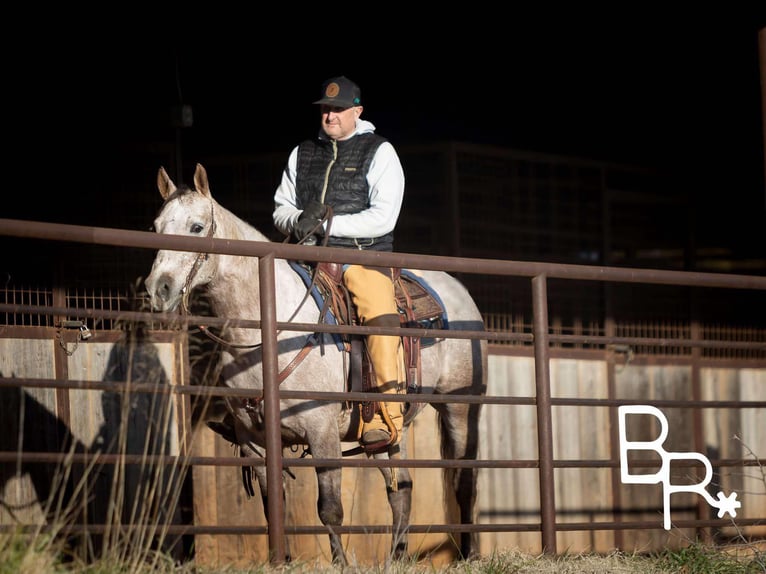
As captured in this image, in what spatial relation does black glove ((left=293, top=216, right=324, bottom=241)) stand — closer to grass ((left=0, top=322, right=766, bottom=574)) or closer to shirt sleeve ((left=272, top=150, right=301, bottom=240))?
shirt sleeve ((left=272, top=150, right=301, bottom=240))

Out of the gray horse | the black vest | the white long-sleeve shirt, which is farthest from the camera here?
the black vest

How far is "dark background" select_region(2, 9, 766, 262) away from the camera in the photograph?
8516 mm

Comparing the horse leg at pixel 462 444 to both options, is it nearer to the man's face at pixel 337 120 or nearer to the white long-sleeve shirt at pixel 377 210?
the white long-sleeve shirt at pixel 377 210

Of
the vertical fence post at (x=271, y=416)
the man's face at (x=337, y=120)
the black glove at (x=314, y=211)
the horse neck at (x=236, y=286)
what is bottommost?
the vertical fence post at (x=271, y=416)

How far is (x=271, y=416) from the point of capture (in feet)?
16.1

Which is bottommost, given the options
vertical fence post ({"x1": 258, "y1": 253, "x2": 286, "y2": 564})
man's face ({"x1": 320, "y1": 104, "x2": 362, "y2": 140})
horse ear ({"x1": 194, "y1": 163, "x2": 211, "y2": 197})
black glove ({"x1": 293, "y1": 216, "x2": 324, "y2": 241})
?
vertical fence post ({"x1": 258, "y1": 253, "x2": 286, "y2": 564})

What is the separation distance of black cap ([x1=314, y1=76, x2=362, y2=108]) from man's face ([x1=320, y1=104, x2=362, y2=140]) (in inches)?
1.9

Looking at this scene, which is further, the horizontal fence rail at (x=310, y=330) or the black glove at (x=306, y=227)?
the black glove at (x=306, y=227)

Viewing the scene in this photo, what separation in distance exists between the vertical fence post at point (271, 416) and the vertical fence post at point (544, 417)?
1333 millimetres

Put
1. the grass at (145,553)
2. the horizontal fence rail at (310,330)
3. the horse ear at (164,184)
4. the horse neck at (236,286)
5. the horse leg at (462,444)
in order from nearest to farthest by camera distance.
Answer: the grass at (145,553), the horizontal fence rail at (310,330), the horse neck at (236,286), the horse ear at (164,184), the horse leg at (462,444)

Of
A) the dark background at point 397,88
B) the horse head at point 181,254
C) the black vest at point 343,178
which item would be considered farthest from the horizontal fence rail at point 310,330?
the dark background at point 397,88

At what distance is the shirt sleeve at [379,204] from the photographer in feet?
21.5

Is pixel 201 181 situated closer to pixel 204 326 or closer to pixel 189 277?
pixel 189 277

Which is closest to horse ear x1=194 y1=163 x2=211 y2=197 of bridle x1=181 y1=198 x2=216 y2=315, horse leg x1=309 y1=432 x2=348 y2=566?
bridle x1=181 y1=198 x2=216 y2=315
